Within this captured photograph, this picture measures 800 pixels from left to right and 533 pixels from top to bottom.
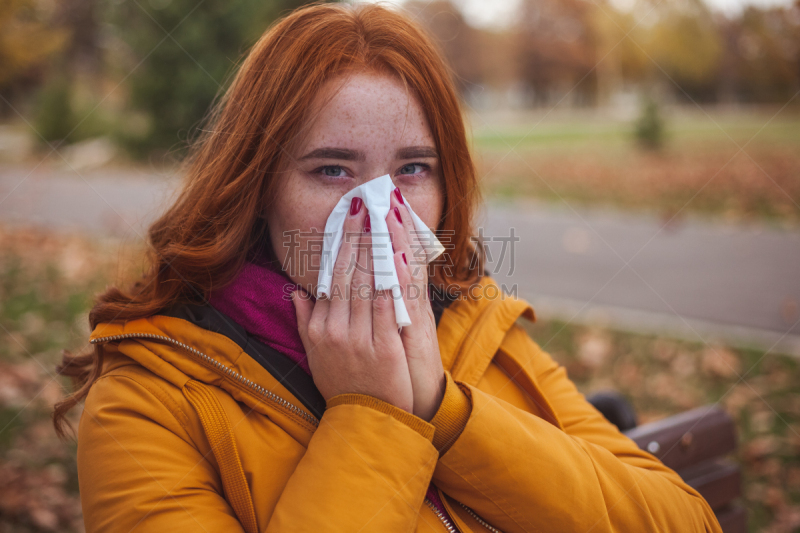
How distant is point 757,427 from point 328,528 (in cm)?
365

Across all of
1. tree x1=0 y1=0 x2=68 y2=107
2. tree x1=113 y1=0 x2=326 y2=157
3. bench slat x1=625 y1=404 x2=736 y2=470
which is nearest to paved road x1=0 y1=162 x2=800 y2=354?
bench slat x1=625 y1=404 x2=736 y2=470

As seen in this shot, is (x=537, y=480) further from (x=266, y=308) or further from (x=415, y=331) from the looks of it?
(x=266, y=308)

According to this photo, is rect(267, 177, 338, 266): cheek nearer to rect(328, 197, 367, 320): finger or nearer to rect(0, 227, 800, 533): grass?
rect(328, 197, 367, 320): finger

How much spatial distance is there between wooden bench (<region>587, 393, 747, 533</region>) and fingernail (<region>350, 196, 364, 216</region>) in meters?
1.30

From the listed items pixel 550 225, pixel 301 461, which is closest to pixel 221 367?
pixel 301 461

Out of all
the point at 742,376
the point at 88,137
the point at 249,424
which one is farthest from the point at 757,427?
the point at 88,137

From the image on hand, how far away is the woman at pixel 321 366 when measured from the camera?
1.33 meters

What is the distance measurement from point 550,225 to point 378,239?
843cm

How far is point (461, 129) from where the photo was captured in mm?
1846

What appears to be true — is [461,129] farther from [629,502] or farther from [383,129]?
[629,502]

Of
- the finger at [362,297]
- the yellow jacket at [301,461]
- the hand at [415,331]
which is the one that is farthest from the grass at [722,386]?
the finger at [362,297]

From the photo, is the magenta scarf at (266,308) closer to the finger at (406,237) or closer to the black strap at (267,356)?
the black strap at (267,356)

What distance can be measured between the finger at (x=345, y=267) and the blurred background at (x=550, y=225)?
0.84 m

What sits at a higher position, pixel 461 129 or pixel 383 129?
pixel 461 129
